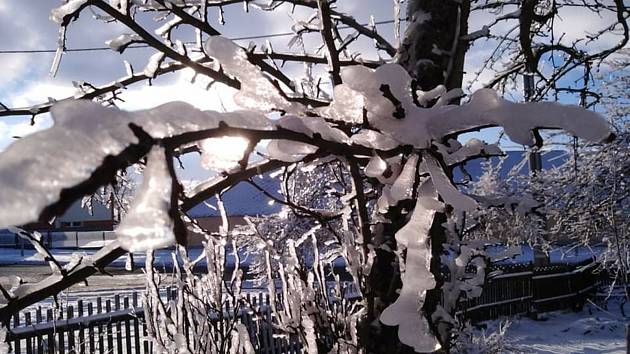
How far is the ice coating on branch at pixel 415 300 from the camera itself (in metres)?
0.82

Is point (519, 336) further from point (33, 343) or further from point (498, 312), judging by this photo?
point (33, 343)

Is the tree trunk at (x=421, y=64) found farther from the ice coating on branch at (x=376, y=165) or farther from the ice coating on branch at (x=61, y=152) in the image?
the ice coating on branch at (x=61, y=152)

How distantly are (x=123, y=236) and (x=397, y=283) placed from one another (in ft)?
4.65

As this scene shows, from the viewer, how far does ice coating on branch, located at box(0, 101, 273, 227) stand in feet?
1.27

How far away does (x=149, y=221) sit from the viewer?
441 mm

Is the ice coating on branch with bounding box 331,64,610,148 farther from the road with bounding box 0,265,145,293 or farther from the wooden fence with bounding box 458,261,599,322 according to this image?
the road with bounding box 0,265,145,293

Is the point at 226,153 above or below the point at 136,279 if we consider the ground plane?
above

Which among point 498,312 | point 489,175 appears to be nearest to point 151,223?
point 498,312

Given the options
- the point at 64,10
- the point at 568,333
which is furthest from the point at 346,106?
the point at 568,333

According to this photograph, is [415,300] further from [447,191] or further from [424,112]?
[424,112]

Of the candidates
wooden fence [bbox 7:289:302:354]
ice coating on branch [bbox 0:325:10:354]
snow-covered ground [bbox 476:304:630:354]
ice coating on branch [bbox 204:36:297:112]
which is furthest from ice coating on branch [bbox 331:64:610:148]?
snow-covered ground [bbox 476:304:630:354]

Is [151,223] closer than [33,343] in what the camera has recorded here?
Yes

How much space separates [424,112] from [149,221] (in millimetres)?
527

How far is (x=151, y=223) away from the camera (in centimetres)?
44
